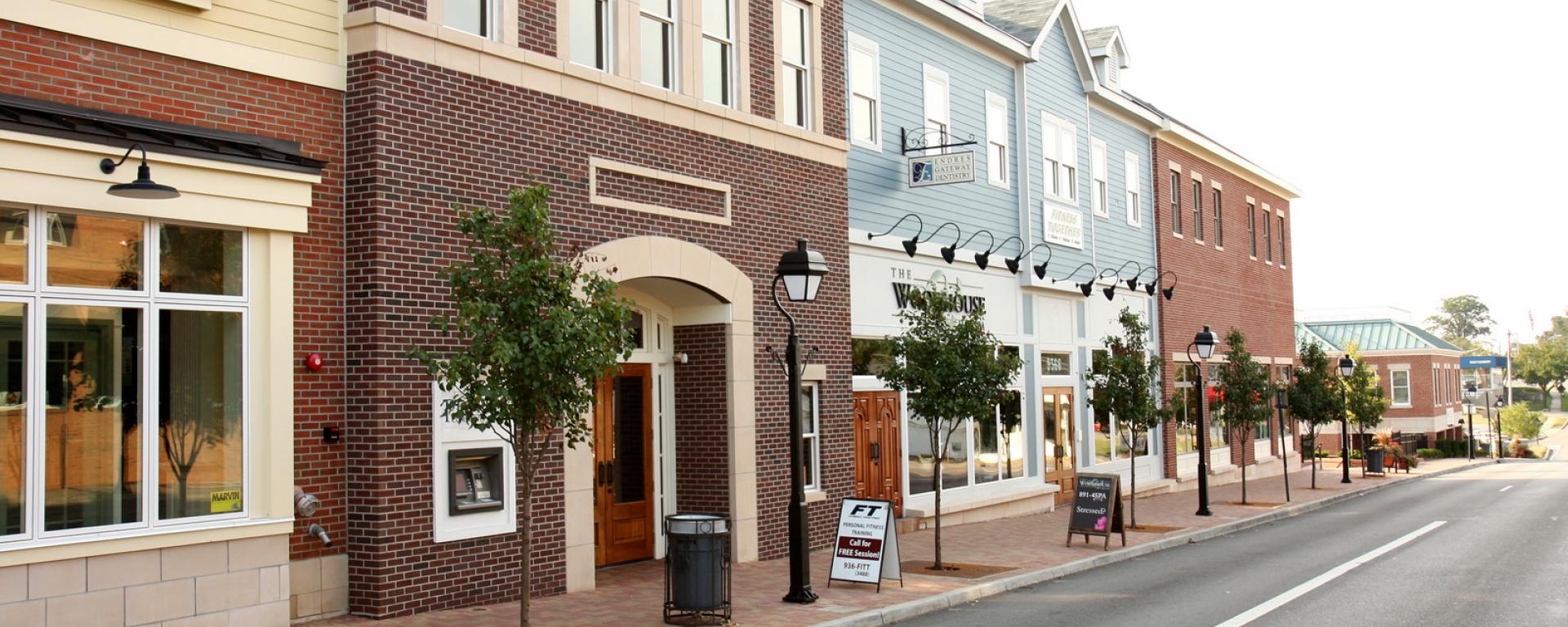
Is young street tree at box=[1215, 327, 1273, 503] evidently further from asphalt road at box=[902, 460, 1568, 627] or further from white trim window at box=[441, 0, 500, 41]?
white trim window at box=[441, 0, 500, 41]

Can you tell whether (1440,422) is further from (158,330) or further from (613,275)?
(158,330)

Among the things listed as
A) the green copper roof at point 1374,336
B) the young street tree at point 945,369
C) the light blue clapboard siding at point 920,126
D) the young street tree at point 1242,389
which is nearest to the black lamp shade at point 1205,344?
the young street tree at point 1242,389

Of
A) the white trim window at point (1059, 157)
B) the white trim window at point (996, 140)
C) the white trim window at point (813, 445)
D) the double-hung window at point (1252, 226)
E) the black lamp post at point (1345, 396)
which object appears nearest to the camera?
the white trim window at point (813, 445)

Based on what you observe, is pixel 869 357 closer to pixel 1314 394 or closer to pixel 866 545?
pixel 866 545

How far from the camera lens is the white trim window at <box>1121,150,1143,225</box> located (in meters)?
29.2

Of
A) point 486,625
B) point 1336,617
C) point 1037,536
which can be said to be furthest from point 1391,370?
point 486,625

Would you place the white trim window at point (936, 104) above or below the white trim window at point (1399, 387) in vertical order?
above

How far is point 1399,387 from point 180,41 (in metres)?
65.4

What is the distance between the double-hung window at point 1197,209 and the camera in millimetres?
33000

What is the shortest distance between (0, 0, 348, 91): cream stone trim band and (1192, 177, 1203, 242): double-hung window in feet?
85.0

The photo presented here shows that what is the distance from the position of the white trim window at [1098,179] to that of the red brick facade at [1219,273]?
311cm

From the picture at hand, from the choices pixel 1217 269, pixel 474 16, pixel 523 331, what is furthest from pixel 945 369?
pixel 1217 269

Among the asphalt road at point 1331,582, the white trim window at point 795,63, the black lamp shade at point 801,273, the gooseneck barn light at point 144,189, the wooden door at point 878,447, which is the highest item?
the white trim window at point 795,63

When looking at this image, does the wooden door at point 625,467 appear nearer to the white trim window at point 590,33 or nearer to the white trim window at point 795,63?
the white trim window at point 590,33
